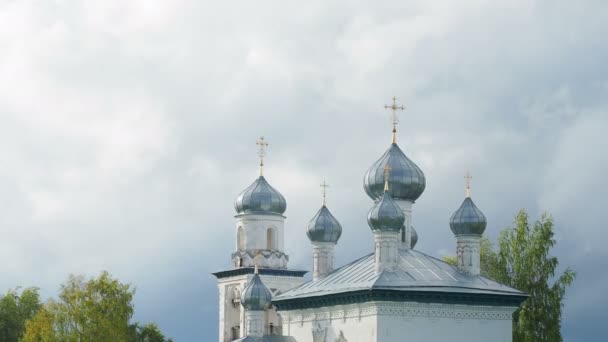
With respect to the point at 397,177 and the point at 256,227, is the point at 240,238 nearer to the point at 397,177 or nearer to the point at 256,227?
the point at 256,227

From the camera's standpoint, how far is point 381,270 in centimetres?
3538

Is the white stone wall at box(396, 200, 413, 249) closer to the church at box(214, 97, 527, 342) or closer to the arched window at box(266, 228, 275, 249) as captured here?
the church at box(214, 97, 527, 342)

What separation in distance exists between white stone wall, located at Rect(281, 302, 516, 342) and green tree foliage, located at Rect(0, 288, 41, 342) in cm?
1909

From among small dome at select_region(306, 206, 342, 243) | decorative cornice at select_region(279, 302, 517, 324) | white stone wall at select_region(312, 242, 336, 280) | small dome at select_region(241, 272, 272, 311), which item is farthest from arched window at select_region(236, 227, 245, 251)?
decorative cornice at select_region(279, 302, 517, 324)

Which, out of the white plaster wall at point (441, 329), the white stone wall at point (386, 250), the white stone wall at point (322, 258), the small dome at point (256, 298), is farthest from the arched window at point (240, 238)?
the white plaster wall at point (441, 329)

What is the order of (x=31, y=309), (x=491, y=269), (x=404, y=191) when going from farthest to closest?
(x=31, y=309)
(x=491, y=269)
(x=404, y=191)

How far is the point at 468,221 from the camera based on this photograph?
37844 millimetres

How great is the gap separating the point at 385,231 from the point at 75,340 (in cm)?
1409

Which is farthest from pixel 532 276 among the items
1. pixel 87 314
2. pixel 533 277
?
pixel 87 314

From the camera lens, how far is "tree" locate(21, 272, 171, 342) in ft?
151

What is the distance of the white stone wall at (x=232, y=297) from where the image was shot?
45.0m

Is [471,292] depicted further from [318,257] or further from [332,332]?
[318,257]

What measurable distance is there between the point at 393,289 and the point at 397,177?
4616mm

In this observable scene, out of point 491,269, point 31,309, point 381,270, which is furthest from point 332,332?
point 31,309
